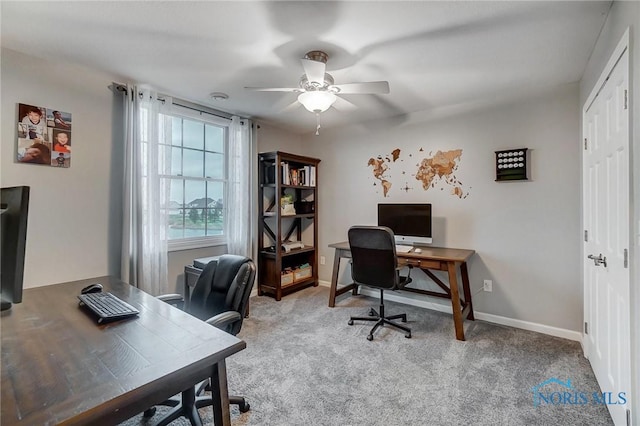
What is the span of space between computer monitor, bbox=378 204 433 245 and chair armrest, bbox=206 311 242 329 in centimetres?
228

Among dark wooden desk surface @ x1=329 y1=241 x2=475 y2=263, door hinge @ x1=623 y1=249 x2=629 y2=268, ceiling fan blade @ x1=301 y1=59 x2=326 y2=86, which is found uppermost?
ceiling fan blade @ x1=301 y1=59 x2=326 y2=86

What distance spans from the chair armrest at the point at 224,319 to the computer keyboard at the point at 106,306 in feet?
1.11

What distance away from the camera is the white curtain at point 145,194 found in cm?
266

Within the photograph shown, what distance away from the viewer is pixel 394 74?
2496 millimetres

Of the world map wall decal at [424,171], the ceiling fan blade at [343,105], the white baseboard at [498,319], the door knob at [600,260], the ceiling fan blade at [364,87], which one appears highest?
the ceiling fan blade at [343,105]

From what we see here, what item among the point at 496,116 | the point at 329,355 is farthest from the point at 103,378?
the point at 496,116

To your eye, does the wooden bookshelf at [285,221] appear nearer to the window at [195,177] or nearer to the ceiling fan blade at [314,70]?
the window at [195,177]

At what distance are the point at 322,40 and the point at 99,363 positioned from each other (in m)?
2.05

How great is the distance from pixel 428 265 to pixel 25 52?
3646 millimetres

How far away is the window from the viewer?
3117mm

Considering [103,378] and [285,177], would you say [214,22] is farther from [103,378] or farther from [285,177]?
[285,177]

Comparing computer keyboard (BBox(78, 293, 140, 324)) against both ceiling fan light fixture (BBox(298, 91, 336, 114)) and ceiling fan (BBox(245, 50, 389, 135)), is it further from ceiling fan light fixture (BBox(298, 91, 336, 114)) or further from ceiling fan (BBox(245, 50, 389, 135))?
ceiling fan light fixture (BBox(298, 91, 336, 114))

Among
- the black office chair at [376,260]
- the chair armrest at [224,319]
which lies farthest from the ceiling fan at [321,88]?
the chair armrest at [224,319]

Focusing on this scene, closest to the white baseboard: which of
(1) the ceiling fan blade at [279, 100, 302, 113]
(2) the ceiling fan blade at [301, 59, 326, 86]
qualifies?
(1) the ceiling fan blade at [279, 100, 302, 113]
